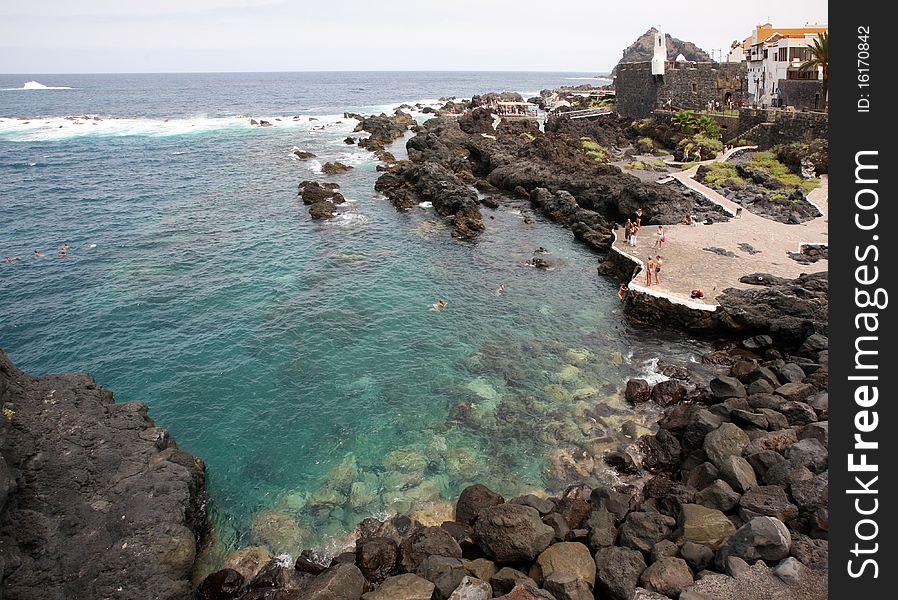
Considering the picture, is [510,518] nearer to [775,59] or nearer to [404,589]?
[404,589]

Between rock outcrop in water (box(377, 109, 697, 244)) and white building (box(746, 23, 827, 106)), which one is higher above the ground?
white building (box(746, 23, 827, 106))

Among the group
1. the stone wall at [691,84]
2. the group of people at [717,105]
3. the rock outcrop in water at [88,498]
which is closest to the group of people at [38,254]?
the rock outcrop in water at [88,498]

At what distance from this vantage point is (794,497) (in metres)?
16.8

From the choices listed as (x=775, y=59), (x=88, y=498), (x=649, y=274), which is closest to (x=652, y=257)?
(x=649, y=274)

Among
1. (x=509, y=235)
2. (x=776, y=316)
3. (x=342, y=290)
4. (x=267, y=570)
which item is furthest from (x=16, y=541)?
(x=509, y=235)

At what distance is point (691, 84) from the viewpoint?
8150 cm

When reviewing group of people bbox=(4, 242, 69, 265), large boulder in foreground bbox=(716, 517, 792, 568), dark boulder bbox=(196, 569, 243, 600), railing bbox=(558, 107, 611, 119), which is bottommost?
dark boulder bbox=(196, 569, 243, 600)

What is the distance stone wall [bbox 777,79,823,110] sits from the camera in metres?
60.8

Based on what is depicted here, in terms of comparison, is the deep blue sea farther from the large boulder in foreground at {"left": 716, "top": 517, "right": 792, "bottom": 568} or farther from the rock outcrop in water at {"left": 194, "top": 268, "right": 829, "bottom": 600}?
the large boulder in foreground at {"left": 716, "top": 517, "right": 792, "bottom": 568}

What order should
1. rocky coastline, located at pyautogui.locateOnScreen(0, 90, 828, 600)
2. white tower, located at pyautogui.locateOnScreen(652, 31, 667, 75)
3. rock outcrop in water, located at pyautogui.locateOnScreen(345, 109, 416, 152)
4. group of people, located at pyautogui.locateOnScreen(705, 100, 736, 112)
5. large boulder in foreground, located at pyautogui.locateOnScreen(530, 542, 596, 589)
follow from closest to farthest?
rocky coastline, located at pyautogui.locateOnScreen(0, 90, 828, 600) < large boulder in foreground, located at pyautogui.locateOnScreen(530, 542, 596, 589) < group of people, located at pyautogui.locateOnScreen(705, 100, 736, 112) < white tower, located at pyautogui.locateOnScreen(652, 31, 667, 75) < rock outcrop in water, located at pyautogui.locateOnScreen(345, 109, 416, 152)

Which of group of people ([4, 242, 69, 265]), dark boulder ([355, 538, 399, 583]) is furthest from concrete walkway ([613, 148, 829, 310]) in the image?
group of people ([4, 242, 69, 265])

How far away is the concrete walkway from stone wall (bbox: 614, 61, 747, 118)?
43938 millimetres

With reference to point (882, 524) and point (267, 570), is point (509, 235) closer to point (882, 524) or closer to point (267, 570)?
point (267, 570)

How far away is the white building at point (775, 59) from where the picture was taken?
66938 millimetres
